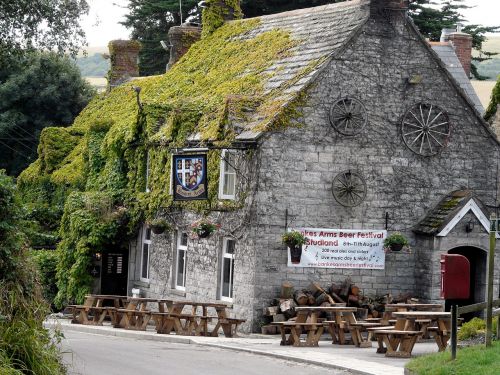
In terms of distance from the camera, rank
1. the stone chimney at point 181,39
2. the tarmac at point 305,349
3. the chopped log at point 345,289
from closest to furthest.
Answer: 1. the tarmac at point 305,349
2. the chopped log at point 345,289
3. the stone chimney at point 181,39

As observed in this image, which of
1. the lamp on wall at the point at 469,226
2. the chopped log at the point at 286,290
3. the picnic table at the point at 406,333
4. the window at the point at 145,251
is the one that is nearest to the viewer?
the picnic table at the point at 406,333

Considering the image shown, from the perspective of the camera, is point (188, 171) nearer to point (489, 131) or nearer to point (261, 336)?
point (261, 336)

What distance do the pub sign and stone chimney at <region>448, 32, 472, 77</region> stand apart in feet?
52.9

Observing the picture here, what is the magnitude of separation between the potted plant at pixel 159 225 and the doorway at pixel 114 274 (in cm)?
455

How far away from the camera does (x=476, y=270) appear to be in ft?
106

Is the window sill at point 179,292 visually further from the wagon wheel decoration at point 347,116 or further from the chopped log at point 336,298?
the wagon wheel decoration at point 347,116

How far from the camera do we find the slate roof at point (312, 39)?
103ft

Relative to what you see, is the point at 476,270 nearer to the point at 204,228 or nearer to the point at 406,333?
the point at 204,228

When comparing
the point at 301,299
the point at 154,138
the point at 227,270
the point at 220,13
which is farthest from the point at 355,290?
the point at 220,13

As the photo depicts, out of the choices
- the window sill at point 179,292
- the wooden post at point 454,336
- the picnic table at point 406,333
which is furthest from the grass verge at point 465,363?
the window sill at point 179,292

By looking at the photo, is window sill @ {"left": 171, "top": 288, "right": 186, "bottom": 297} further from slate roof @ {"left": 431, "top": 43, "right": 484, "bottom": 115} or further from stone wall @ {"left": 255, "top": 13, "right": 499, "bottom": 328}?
slate roof @ {"left": 431, "top": 43, "right": 484, "bottom": 115}

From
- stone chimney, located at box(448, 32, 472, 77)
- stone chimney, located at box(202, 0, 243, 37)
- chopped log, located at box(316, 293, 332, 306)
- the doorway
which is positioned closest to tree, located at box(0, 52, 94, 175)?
stone chimney, located at box(202, 0, 243, 37)

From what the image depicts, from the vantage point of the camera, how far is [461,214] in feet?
103

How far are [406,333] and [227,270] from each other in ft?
30.4
